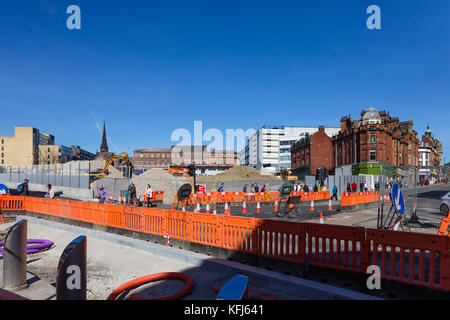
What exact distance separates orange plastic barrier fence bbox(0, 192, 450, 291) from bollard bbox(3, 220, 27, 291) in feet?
12.3

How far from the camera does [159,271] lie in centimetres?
662

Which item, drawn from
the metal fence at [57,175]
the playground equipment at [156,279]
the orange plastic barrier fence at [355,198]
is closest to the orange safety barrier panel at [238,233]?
the playground equipment at [156,279]

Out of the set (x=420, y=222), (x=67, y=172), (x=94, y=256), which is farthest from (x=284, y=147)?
(x=94, y=256)

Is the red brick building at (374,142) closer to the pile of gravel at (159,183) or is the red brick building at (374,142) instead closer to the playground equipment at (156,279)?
the pile of gravel at (159,183)

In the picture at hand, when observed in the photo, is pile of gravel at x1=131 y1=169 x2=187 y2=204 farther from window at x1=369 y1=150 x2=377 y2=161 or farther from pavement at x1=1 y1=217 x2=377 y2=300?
window at x1=369 y1=150 x2=377 y2=161

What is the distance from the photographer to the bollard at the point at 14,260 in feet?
17.2

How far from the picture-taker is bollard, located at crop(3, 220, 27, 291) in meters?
5.24

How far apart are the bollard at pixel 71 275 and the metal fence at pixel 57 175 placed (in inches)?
1109

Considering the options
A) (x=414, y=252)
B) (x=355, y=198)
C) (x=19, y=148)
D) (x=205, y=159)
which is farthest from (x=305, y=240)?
(x=19, y=148)

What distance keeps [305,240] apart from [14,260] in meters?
5.23

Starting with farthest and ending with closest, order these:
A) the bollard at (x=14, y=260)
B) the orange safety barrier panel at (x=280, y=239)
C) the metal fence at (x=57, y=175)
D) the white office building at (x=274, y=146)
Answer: the white office building at (x=274, y=146) → the metal fence at (x=57, y=175) → the orange safety barrier panel at (x=280, y=239) → the bollard at (x=14, y=260)
